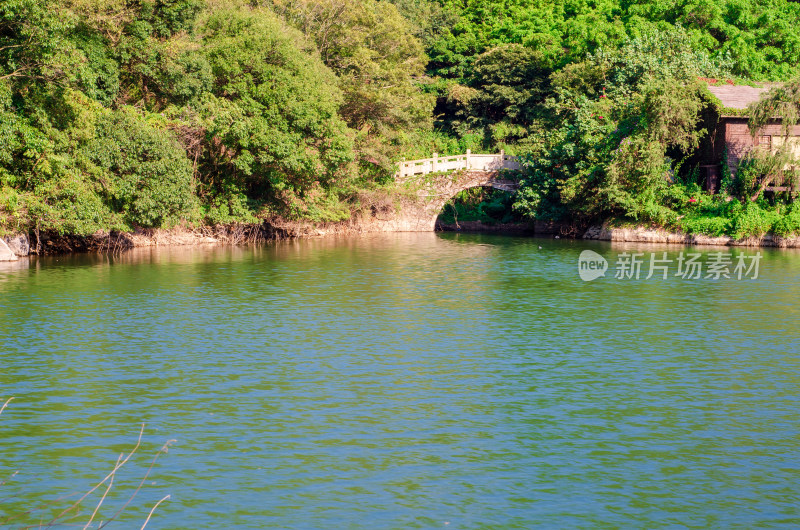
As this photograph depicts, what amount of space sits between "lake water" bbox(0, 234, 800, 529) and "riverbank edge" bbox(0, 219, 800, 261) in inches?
305

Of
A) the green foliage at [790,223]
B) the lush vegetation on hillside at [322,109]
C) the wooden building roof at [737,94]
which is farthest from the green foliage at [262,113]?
the green foliage at [790,223]

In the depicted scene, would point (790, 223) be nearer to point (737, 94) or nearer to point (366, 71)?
point (737, 94)

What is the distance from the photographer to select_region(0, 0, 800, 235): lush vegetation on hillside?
2520 cm

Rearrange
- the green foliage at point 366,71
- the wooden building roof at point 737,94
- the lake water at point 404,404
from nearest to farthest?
1. the lake water at point 404,404
2. the wooden building roof at point 737,94
3. the green foliage at point 366,71

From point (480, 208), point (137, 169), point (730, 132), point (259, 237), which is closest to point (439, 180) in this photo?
point (480, 208)

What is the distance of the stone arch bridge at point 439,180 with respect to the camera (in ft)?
148

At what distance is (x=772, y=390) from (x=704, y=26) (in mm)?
39536

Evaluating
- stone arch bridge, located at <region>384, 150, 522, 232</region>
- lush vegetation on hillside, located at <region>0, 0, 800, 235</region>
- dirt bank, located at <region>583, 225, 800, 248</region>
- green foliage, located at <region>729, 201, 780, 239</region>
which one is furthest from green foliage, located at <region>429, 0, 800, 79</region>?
green foliage, located at <region>729, 201, 780, 239</region>

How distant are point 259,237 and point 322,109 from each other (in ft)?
22.3

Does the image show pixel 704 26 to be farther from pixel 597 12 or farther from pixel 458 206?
pixel 458 206

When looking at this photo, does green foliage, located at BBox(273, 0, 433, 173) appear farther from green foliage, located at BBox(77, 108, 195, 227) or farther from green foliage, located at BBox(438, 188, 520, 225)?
green foliage, located at BBox(77, 108, 195, 227)

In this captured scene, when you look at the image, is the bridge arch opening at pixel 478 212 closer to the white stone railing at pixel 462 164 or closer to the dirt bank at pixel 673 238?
the white stone railing at pixel 462 164

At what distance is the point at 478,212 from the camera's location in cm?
4981

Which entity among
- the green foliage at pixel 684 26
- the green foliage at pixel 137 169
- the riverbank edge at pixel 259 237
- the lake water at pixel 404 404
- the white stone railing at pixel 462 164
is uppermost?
the green foliage at pixel 684 26
